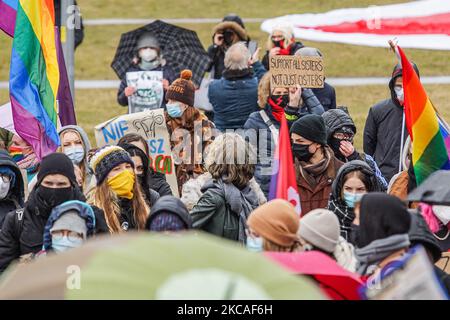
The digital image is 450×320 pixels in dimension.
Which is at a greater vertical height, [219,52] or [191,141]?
[219,52]

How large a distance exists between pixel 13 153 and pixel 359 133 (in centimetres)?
653

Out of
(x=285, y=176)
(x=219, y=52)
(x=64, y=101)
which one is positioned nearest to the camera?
(x=285, y=176)

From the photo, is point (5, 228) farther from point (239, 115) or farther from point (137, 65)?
point (137, 65)

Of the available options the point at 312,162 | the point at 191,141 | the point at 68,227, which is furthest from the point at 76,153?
the point at 68,227

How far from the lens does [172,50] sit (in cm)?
1252

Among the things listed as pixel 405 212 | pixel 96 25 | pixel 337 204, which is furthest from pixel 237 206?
pixel 96 25

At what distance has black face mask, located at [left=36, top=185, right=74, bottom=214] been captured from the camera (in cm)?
646

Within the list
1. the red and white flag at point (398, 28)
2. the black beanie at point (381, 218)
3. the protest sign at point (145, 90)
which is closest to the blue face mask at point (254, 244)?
the black beanie at point (381, 218)

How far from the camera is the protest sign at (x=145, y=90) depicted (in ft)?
37.5

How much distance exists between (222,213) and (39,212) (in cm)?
110

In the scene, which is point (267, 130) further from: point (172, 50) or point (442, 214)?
point (172, 50)

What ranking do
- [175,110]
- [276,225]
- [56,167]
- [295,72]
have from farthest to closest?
[175,110] → [295,72] → [56,167] → [276,225]

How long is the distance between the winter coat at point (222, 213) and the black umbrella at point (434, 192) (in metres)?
1.70

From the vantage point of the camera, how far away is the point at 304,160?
25.5ft
